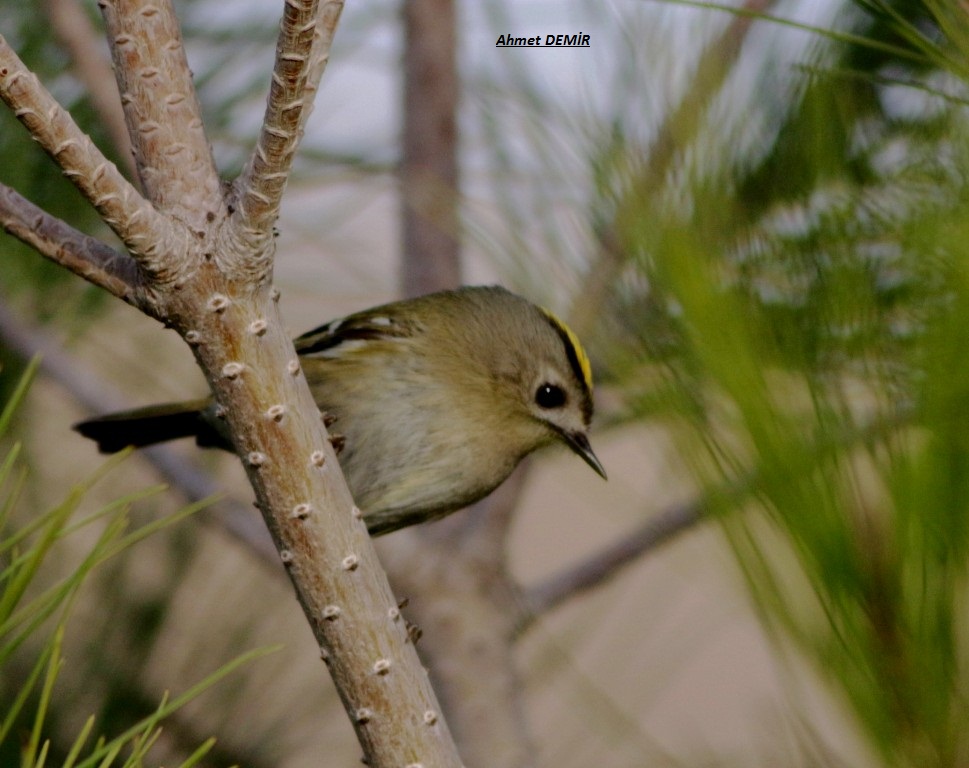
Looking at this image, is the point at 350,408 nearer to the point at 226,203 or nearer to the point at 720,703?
the point at 226,203

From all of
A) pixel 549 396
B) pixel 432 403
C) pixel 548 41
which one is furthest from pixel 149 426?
pixel 548 41

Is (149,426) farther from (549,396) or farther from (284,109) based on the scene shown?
(284,109)

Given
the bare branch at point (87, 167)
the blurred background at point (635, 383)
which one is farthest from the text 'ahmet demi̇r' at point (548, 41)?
the bare branch at point (87, 167)

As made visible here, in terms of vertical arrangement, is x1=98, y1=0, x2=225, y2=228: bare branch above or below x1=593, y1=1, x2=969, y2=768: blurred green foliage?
above

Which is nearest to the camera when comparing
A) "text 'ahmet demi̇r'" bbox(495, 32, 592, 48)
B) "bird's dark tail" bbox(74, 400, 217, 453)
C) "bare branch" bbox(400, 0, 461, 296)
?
"text 'ahmet demi̇r'" bbox(495, 32, 592, 48)

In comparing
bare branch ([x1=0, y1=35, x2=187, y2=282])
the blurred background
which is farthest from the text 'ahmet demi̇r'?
bare branch ([x1=0, y1=35, x2=187, y2=282])

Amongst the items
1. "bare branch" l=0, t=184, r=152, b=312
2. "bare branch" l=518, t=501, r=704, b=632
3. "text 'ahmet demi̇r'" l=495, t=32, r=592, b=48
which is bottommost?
"bare branch" l=518, t=501, r=704, b=632

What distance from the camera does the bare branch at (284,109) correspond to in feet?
1.72

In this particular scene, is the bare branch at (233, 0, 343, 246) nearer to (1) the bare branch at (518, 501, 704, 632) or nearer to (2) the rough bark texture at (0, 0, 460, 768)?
(2) the rough bark texture at (0, 0, 460, 768)

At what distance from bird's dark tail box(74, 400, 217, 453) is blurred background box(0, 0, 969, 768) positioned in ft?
0.18

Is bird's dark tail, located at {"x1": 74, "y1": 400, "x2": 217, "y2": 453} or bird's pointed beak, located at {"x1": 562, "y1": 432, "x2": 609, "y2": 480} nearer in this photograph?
bird's pointed beak, located at {"x1": 562, "y1": 432, "x2": 609, "y2": 480}

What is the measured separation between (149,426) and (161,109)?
2.76ft

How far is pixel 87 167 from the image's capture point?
55 centimetres

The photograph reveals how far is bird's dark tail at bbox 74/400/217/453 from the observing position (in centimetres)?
134
